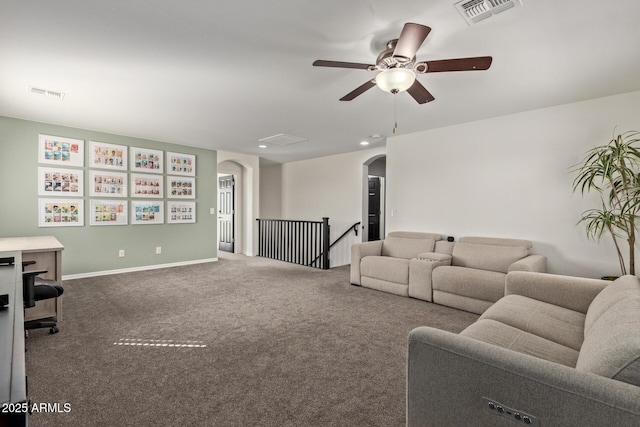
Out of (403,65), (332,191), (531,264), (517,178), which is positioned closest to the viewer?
(403,65)

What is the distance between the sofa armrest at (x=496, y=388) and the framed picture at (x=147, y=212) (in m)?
5.34

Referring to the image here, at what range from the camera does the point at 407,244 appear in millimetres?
4625

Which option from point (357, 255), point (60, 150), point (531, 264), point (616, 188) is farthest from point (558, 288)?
point (60, 150)

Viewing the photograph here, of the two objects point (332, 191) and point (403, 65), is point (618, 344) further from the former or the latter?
point (332, 191)

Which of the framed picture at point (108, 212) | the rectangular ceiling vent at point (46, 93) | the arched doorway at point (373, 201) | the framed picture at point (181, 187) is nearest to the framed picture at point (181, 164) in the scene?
the framed picture at point (181, 187)

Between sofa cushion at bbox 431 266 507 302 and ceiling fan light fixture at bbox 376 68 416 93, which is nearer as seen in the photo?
ceiling fan light fixture at bbox 376 68 416 93

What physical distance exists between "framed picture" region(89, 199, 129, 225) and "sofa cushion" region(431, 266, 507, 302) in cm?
488

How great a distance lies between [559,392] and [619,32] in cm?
255

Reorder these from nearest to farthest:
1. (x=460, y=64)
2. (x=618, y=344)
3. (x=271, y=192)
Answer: (x=618, y=344)
(x=460, y=64)
(x=271, y=192)

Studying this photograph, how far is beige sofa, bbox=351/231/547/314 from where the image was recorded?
3307 millimetres

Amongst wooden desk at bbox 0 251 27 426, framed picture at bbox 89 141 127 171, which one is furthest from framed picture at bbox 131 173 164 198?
wooden desk at bbox 0 251 27 426

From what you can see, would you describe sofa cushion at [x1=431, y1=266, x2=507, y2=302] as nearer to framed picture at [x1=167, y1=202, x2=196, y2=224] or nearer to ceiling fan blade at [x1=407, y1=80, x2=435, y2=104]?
Answer: ceiling fan blade at [x1=407, y1=80, x2=435, y2=104]

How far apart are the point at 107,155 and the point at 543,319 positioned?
5.89 metres

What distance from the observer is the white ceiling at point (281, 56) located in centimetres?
195
